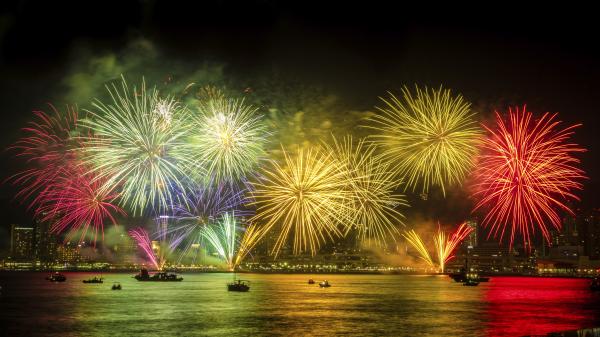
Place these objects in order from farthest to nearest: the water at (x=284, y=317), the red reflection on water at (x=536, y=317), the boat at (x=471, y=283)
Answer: the boat at (x=471, y=283) < the red reflection on water at (x=536, y=317) < the water at (x=284, y=317)

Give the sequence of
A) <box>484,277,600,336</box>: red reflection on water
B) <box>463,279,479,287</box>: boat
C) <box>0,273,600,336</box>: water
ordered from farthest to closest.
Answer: <box>463,279,479,287</box>: boat → <box>484,277,600,336</box>: red reflection on water → <box>0,273,600,336</box>: water

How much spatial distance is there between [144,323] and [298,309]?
49.2 ft

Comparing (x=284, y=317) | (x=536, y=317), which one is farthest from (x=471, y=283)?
(x=284, y=317)

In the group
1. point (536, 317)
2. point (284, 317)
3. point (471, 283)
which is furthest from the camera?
point (471, 283)

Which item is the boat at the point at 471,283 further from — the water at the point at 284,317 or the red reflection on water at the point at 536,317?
the water at the point at 284,317

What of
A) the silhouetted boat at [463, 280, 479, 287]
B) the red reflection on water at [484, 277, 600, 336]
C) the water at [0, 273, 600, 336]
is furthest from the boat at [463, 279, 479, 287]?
the water at [0, 273, 600, 336]

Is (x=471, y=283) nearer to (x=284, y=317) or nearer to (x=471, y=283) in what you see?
(x=471, y=283)

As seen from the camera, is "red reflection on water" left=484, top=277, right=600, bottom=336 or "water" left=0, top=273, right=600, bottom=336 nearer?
"water" left=0, top=273, right=600, bottom=336

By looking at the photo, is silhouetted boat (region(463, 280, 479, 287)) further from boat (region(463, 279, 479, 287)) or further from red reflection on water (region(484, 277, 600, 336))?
red reflection on water (region(484, 277, 600, 336))

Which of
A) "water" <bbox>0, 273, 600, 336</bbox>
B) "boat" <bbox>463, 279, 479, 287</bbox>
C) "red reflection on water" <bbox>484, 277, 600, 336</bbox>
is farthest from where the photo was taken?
"boat" <bbox>463, 279, 479, 287</bbox>

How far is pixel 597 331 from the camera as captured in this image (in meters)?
27.0

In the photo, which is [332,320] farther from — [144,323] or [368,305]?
[368,305]

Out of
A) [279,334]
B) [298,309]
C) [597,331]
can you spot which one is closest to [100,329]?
[279,334]

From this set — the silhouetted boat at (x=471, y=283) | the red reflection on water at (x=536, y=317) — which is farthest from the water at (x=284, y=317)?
the silhouetted boat at (x=471, y=283)
